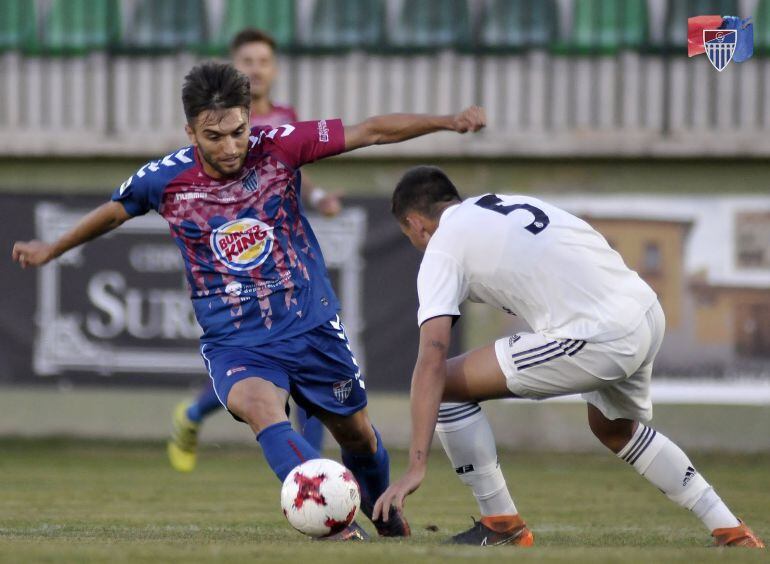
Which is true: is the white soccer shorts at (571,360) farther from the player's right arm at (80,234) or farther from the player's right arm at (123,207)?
the player's right arm at (80,234)

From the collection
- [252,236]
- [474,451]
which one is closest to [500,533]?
[474,451]

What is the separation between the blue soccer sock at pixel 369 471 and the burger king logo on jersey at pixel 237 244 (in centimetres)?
108

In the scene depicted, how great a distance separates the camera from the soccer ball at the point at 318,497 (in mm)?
5383

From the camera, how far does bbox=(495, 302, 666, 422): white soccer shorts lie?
5562mm

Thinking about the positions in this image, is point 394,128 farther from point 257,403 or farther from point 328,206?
point 328,206

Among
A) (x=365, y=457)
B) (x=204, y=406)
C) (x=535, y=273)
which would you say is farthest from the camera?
(x=204, y=406)

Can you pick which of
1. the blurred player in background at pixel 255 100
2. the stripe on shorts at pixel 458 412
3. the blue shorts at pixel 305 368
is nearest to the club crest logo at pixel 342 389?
the blue shorts at pixel 305 368

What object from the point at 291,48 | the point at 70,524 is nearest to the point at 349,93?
the point at 291,48

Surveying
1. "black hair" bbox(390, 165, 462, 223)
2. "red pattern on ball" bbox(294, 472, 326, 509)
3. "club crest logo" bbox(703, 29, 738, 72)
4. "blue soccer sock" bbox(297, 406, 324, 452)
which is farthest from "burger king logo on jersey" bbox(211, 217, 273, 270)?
"club crest logo" bbox(703, 29, 738, 72)

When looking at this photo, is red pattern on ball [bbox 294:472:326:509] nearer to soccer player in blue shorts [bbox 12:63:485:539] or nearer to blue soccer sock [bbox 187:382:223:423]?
soccer player in blue shorts [bbox 12:63:485:539]

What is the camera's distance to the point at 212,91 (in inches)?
229

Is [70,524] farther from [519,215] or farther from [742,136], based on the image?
[742,136]

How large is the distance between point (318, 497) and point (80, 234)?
5.39 feet

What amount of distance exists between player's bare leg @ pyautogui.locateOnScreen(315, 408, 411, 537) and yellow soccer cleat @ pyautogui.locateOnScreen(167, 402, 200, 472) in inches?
121
